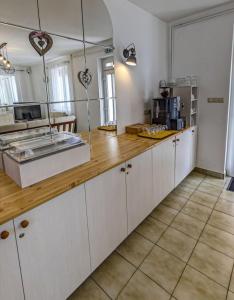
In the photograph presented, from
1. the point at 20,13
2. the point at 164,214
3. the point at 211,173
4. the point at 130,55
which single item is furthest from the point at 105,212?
the point at 211,173

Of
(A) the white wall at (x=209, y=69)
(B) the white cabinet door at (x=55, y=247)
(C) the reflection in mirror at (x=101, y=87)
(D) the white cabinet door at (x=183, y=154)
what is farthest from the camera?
(A) the white wall at (x=209, y=69)

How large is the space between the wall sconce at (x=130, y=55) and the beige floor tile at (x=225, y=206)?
1963 mm

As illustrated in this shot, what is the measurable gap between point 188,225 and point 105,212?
108 cm

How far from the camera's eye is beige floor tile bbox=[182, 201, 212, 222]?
2228mm

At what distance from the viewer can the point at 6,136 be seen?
1.48 meters

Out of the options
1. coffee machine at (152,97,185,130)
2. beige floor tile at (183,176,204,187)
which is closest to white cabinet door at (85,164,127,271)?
coffee machine at (152,97,185,130)

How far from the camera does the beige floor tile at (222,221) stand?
2.03 meters

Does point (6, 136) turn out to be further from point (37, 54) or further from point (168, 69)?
point (168, 69)

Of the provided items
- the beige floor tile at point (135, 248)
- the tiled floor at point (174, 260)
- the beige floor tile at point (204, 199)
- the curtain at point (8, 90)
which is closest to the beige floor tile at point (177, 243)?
the tiled floor at point (174, 260)

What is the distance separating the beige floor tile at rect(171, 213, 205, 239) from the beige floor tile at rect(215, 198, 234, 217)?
389 mm

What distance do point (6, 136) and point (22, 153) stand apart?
13.7 inches

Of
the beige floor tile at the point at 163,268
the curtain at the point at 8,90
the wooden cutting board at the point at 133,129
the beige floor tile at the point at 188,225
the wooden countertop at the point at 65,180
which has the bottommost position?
the beige floor tile at the point at 163,268

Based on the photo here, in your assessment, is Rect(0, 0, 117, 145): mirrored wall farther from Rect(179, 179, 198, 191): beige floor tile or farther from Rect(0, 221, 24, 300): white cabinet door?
Rect(179, 179, 198, 191): beige floor tile

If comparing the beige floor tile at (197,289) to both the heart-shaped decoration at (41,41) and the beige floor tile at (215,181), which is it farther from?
the heart-shaped decoration at (41,41)
